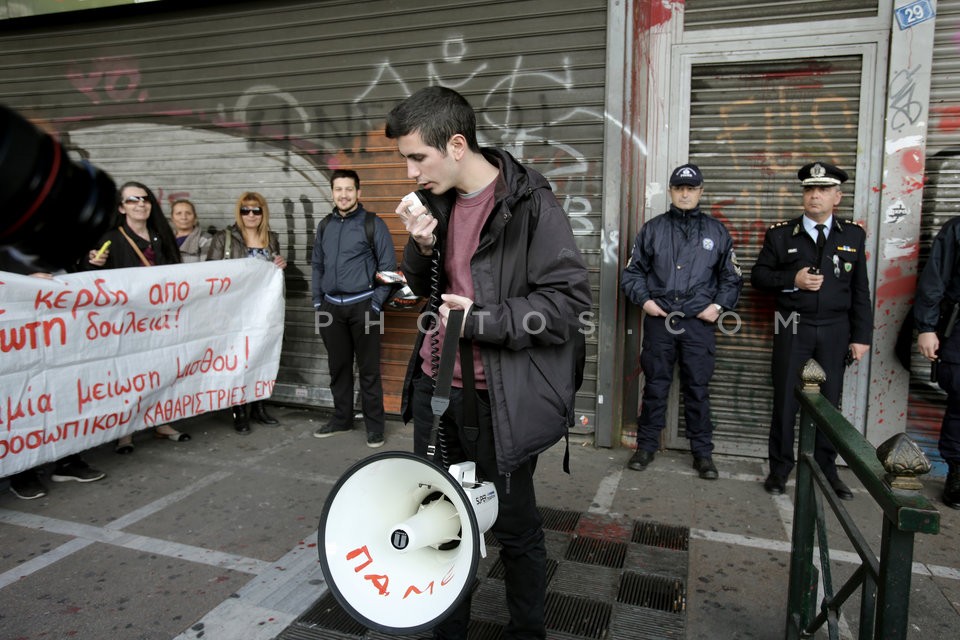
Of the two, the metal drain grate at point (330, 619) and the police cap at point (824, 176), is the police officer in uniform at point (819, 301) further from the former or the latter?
the metal drain grate at point (330, 619)

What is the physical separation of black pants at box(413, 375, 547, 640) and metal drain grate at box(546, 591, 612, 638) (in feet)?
1.27

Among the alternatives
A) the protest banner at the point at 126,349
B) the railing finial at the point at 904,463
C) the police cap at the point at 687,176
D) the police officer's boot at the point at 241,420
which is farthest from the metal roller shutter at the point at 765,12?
the police officer's boot at the point at 241,420

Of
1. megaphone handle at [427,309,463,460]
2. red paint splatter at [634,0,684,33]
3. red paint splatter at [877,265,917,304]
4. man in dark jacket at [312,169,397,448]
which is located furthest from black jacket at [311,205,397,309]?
red paint splatter at [877,265,917,304]

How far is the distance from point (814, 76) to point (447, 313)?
393cm

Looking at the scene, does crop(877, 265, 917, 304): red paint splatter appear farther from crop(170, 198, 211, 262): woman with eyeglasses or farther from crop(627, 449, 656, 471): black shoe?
crop(170, 198, 211, 262): woman with eyeglasses

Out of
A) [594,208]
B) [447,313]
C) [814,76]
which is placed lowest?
[447,313]

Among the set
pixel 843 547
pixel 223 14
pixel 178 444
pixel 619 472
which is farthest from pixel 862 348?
pixel 223 14

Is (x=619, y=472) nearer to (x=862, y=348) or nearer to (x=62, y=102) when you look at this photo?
(x=862, y=348)

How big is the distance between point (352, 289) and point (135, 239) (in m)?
1.72

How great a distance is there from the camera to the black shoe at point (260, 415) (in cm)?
612

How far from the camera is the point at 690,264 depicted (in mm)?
4652

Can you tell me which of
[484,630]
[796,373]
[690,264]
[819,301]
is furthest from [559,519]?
[819,301]

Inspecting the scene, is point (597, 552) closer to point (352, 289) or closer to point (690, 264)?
point (690, 264)

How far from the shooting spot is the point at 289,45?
6.15 metres
